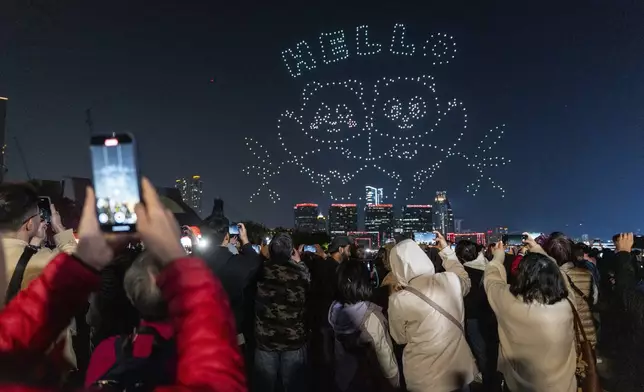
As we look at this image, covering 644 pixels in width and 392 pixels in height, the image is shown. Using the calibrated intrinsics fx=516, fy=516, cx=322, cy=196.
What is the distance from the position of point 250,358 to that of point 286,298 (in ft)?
7.62

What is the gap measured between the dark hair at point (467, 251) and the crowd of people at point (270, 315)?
1.0 inches

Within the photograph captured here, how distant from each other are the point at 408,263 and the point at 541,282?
1.13m

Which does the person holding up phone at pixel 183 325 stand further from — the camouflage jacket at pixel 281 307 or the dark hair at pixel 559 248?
the dark hair at pixel 559 248

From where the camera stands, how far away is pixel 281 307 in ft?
20.1

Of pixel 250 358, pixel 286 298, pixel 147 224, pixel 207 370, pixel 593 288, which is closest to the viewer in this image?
pixel 207 370

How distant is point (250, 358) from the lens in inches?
314

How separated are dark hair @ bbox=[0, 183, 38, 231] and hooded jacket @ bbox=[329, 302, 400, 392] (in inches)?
129

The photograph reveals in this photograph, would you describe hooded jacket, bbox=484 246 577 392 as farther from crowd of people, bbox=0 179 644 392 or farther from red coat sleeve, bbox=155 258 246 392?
red coat sleeve, bbox=155 258 246 392

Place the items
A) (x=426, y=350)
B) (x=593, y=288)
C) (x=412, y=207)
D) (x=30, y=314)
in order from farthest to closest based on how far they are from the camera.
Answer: (x=412, y=207)
(x=593, y=288)
(x=426, y=350)
(x=30, y=314)

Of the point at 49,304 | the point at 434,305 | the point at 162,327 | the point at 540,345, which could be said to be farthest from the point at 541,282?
the point at 49,304

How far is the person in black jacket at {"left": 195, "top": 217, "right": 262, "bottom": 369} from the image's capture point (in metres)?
6.06

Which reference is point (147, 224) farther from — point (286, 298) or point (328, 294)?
point (328, 294)

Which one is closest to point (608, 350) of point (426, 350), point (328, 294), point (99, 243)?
point (328, 294)

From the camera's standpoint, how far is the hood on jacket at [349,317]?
5.41 metres
